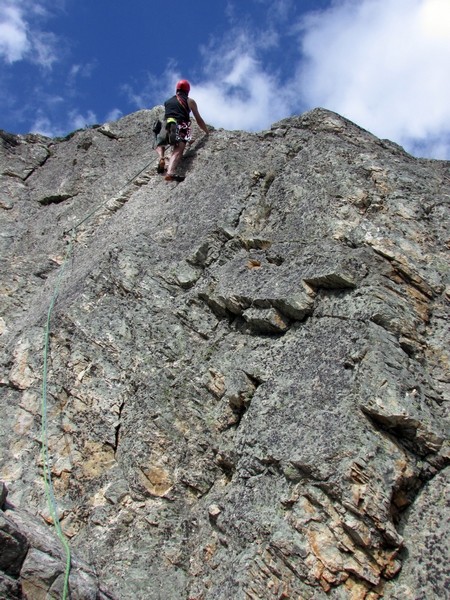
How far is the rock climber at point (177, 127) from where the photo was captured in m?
13.1

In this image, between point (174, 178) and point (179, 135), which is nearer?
point (174, 178)

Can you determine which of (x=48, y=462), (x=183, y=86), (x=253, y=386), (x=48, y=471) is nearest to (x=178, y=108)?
(x=183, y=86)

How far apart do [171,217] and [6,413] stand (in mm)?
4778

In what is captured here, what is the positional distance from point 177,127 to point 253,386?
735 cm

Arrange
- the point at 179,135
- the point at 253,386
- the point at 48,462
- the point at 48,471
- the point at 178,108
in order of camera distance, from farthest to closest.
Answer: the point at 178,108
the point at 179,135
the point at 48,462
the point at 48,471
the point at 253,386

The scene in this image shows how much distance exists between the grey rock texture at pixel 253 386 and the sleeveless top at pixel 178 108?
173 cm

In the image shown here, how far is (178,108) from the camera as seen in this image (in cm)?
1361

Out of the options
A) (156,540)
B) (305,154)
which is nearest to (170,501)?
(156,540)

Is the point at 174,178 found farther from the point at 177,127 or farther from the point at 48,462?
the point at 48,462

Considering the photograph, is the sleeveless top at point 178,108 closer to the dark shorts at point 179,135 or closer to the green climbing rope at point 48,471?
the dark shorts at point 179,135

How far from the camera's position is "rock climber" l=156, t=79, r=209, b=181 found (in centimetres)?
1306

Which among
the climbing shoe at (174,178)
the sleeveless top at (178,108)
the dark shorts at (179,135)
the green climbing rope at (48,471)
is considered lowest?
the green climbing rope at (48,471)

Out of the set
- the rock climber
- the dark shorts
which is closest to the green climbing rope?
the rock climber

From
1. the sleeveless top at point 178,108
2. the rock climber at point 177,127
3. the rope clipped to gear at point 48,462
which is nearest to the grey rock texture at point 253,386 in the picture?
the rope clipped to gear at point 48,462
